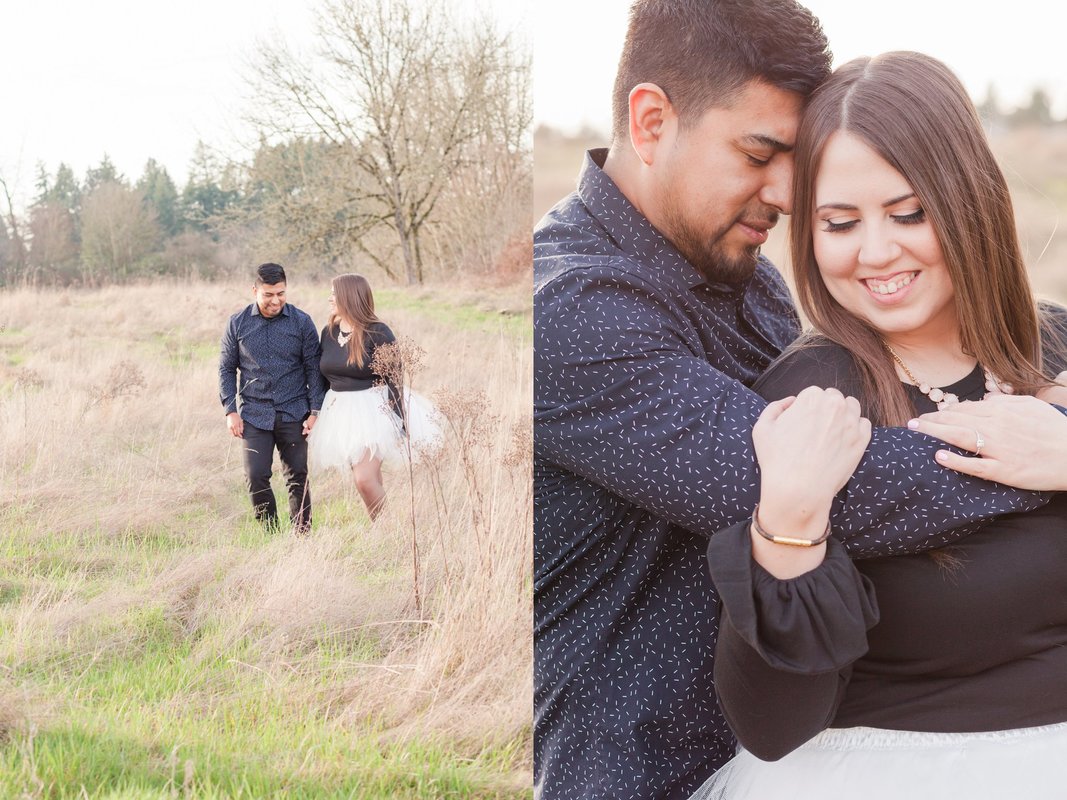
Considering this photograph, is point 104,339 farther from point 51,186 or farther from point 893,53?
point 893,53

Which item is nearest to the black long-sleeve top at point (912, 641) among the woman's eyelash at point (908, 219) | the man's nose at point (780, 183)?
the woman's eyelash at point (908, 219)

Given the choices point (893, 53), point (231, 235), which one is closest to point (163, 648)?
point (231, 235)

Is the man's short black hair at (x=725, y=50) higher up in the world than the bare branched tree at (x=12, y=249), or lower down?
higher up

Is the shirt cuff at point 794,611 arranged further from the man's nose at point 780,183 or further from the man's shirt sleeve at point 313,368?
the man's shirt sleeve at point 313,368

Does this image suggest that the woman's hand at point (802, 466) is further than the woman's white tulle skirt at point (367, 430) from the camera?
No

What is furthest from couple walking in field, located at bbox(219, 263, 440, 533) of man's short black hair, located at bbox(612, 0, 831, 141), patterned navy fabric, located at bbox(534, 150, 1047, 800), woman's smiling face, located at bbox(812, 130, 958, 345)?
woman's smiling face, located at bbox(812, 130, 958, 345)

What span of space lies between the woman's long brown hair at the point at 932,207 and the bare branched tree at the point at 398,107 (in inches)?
32.5

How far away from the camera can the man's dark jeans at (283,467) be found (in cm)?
203

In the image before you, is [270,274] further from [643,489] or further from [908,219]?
[908,219]

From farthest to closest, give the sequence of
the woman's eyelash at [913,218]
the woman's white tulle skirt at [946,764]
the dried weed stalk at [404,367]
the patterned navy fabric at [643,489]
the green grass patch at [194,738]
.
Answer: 1. the dried weed stalk at [404,367]
2. the green grass patch at [194,738]
3. the woman's eyelash at [913,218]
4. the woman's white tulle skirt at [946,764]
5. the patterned navy fabric at [643,489]

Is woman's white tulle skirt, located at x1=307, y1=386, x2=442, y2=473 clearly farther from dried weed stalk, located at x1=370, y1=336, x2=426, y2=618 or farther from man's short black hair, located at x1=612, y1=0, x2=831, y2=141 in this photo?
man's short black hair, located at x1=612, y1=0, x2=831, y2=141

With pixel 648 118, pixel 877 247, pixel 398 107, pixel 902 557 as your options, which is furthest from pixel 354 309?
pixel 902 557

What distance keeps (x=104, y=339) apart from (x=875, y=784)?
1.66 metres

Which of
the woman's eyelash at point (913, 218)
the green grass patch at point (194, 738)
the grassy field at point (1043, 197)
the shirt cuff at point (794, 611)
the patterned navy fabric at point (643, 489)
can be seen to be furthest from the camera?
the grassy field at point (1043, 197)
